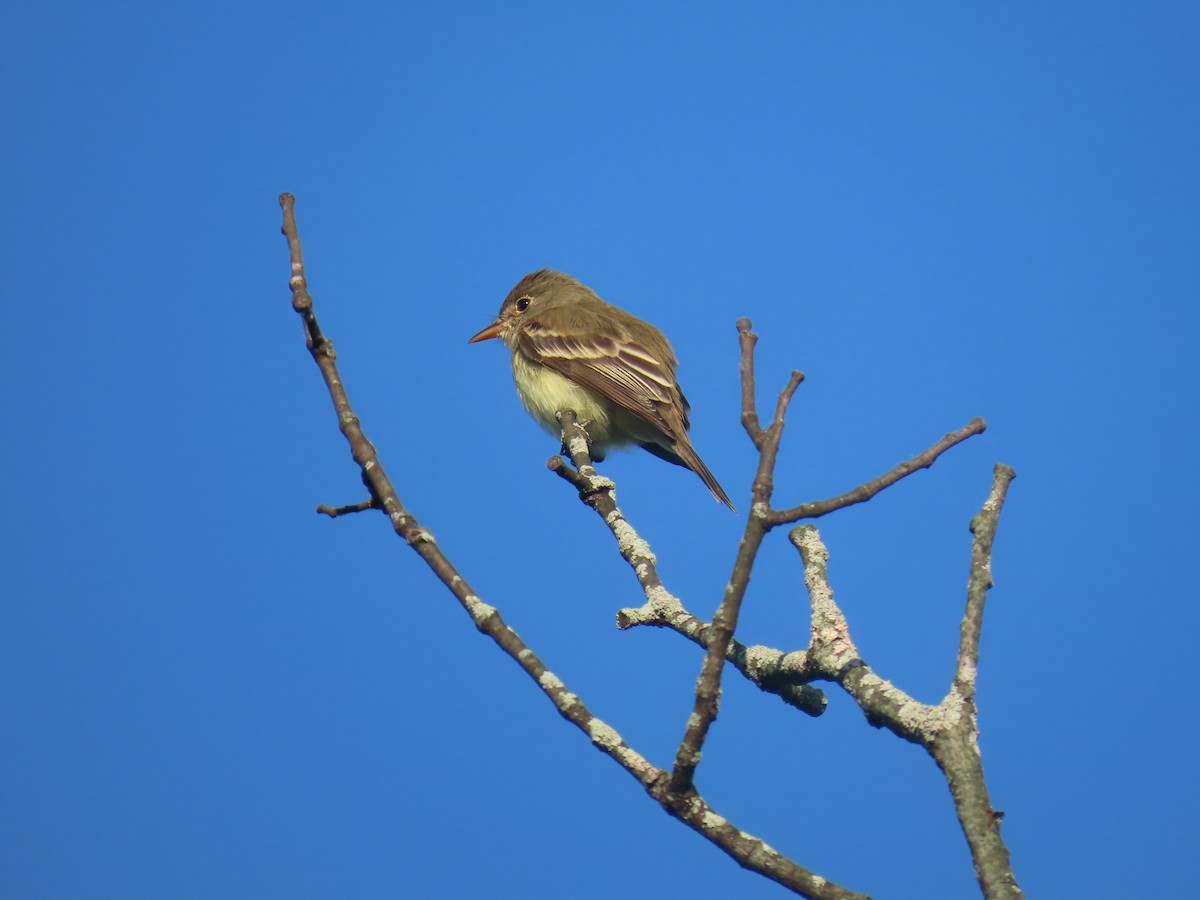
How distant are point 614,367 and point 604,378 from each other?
0.20m

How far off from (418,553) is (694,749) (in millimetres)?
1127

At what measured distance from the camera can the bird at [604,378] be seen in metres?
10.5

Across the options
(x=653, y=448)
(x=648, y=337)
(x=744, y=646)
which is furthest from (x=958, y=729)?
(x=648, y=337)

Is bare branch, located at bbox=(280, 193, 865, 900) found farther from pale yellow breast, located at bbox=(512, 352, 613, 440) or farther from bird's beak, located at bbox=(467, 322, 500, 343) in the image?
bird's beak, located at bbox=(467, 322, 500, 343)

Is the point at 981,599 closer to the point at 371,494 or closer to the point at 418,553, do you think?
the point at 418,553

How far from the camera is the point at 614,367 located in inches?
430

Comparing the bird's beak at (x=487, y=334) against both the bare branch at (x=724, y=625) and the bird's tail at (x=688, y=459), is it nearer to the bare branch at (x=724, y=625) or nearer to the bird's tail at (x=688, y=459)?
the bird's tail at (x=688, y=459)

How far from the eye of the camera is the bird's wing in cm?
1052

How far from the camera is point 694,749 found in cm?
310

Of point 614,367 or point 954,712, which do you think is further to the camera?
point 614,367

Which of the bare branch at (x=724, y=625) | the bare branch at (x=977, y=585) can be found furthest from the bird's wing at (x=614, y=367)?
the bare branch at (x=724, y=625)

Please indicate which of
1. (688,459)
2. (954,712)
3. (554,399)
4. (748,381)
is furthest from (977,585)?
(554,399)

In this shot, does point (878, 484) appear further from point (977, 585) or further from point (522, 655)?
point (522, 655)

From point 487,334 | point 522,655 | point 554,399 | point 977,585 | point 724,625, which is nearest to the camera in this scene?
point 724,625
